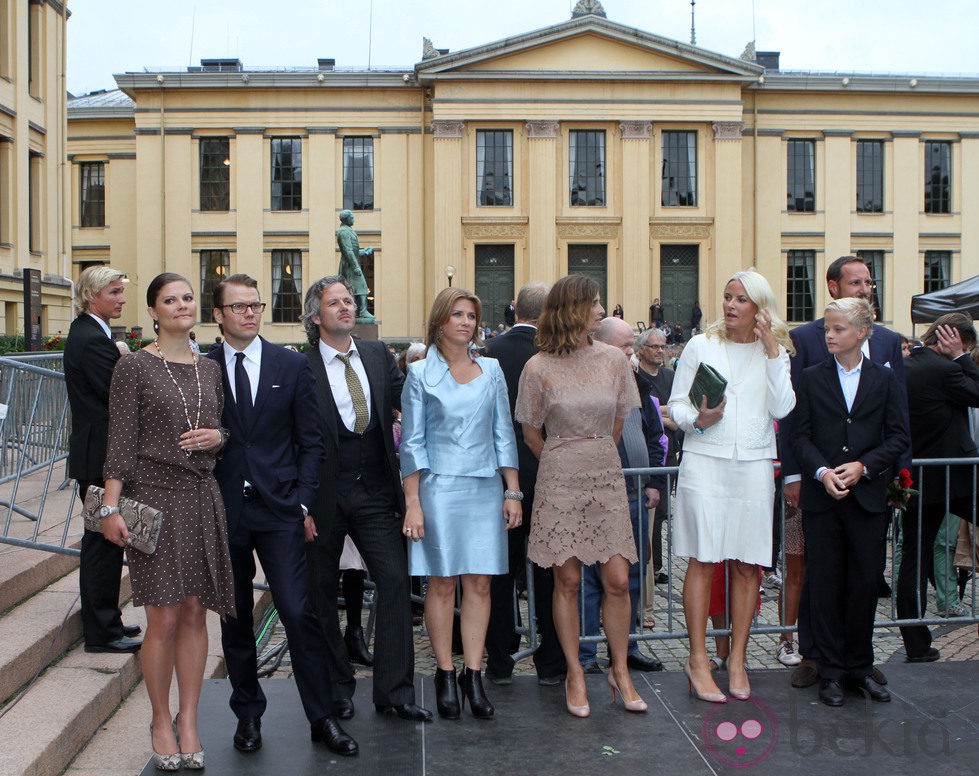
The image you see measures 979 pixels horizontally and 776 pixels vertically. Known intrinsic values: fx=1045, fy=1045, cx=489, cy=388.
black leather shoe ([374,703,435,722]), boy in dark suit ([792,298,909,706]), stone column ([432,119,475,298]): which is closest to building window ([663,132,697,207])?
stone column ([432,119,475,298])

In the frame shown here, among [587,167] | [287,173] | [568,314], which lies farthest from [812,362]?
[287,173]

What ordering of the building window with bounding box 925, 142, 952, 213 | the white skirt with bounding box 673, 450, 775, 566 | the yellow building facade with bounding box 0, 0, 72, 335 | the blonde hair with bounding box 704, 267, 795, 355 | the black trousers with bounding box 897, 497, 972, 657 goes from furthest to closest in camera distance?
the building window with bounding box 925, 142, 952, 213
the yellow building facade with bounding box 0, 0, 72, 335
the black trousers with bounding box 897, 497, 972, 657
the blonde hair with bounding box 704, 267, 795, 355
the white skirt with bounding box 673, 450, 775, 566

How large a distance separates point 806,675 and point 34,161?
30.1 meters

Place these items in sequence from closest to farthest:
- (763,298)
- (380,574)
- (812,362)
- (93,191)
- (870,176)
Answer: (380,574), (763,298), (812,362), (870,176), (93,191)

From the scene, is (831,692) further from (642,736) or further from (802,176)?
(802,176)

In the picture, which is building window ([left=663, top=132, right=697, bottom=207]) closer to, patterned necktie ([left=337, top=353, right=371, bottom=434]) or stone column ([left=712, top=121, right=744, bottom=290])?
stone column ([left=712, top=121, right=744, bottom=290])

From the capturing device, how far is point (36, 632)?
18.5ft

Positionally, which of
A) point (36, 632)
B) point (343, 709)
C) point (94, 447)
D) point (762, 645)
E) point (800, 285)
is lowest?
point (762, 645)

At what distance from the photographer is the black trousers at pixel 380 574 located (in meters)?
5.40

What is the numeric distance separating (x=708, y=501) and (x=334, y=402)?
6.92ft

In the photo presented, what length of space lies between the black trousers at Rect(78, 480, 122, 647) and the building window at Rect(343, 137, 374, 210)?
128 ft

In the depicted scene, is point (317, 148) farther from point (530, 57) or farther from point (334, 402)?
point (334, 402)

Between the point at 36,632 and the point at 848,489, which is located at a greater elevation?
the point at 848,489

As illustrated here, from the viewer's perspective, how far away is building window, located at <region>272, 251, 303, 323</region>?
44062 millimetres
